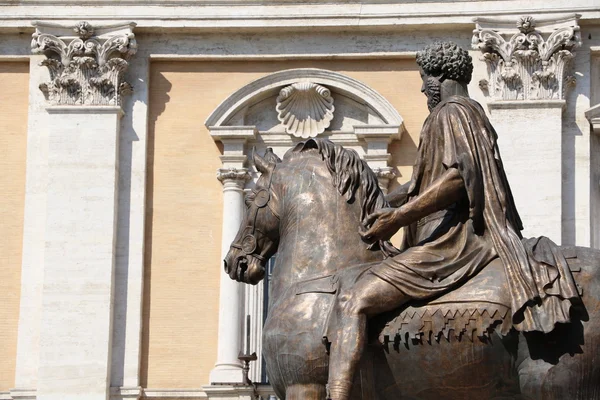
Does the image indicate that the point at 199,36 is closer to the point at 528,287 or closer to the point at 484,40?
the point at 484,40

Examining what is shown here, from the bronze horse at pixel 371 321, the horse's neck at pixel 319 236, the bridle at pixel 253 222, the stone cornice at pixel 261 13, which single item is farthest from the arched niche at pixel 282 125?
the horse's neck at pixel 319 236

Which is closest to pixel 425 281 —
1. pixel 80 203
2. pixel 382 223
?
pixel 382 223

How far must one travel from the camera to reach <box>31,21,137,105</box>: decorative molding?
20.8m

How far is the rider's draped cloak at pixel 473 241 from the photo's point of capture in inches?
364

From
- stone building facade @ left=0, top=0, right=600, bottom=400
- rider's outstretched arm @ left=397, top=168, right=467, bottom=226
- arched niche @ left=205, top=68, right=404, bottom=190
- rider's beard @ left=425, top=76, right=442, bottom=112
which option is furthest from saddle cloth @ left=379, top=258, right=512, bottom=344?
arched niche @ left=205, top=68, right=404, bottom=190

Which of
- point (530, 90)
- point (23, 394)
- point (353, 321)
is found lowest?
point (23, 394)

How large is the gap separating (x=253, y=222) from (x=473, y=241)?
1220 millimetres

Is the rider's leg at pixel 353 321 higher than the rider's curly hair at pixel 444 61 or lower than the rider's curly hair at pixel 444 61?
lower

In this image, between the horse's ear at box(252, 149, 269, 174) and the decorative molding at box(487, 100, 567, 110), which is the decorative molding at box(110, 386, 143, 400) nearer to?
the decorative molding at box(487, 100, 567, 110)

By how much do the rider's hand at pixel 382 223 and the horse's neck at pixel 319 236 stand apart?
10cm

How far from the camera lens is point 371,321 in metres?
9.55

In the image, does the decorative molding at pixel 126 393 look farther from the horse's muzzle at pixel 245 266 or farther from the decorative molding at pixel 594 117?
the horse's muzzle at pixel 245 266

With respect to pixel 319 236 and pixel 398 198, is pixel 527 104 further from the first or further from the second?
pixel 319 236

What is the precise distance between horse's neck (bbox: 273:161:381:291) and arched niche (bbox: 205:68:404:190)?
1080 cm
